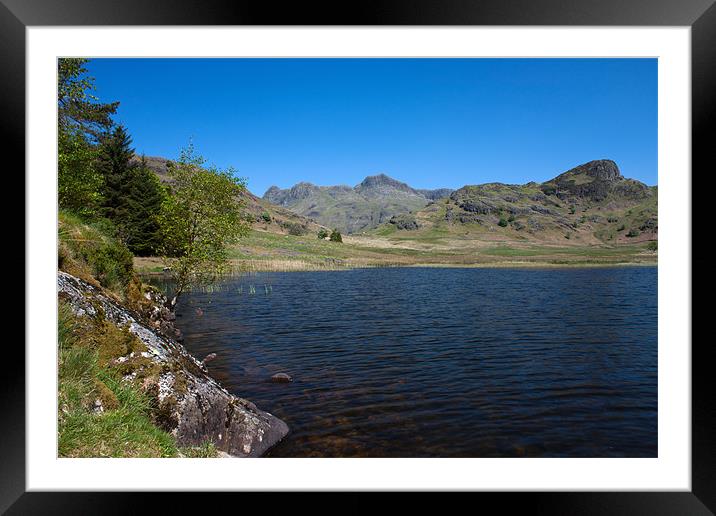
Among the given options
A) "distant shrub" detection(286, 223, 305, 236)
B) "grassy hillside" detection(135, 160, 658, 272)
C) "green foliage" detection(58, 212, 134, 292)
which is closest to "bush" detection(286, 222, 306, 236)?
"distant shrub" detection(286, 223, 305, 236)

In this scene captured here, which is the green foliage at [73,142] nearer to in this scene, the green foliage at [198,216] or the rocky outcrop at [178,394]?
the green foliage at [198,216]

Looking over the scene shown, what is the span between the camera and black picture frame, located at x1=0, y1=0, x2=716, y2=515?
17.4 feet

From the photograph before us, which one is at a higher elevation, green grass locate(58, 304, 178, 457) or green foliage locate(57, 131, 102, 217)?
green foliage locate(57, 131, 102, 217)

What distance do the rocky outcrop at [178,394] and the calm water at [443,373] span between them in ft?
2.61

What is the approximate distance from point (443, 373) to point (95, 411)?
34.3 ft

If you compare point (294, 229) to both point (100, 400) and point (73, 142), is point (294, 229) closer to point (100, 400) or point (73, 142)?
point (73, 142)

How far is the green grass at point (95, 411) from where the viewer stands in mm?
5719

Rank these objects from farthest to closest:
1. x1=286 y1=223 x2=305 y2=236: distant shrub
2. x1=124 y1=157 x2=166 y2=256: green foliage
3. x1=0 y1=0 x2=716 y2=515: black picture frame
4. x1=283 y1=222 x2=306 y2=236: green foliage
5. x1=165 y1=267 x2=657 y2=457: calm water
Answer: x1=283 y1=222 x2=306 y2=236: green foliage
x1=286 y1=223 x2=305 y2=236: distant shrub
x1=124 y1=157 x2=166 y2=256: green foliage
x1=165 y1=267 x2=657 y2=457: calm water
x1=0 y1=0 x2=716 y2=515: black picture frame

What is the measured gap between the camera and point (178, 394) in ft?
24.8

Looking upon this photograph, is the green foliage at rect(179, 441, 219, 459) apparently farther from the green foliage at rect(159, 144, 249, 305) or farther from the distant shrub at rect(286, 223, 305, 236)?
the distant shrub at rect(286, 223, 305, 236)

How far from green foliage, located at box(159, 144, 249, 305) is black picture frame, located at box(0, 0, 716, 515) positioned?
14.5 m
